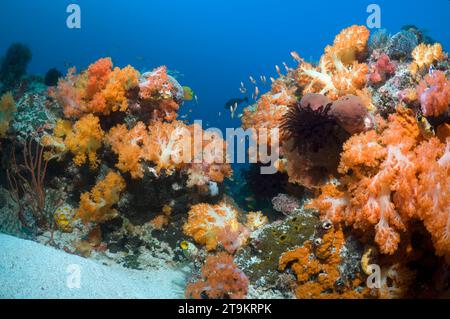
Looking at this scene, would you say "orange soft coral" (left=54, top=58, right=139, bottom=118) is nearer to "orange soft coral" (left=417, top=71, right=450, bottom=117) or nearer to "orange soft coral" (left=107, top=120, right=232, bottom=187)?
"orange soft coral" (left=107, top=120, right=232, bottom=187)

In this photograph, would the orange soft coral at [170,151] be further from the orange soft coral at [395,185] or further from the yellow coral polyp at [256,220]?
the orange soft coral at [395,185]

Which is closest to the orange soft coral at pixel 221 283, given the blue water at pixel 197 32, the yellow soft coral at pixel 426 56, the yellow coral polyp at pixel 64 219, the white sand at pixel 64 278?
the white sand at pixel 64 278

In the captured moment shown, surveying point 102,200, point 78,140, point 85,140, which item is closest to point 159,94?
point 85,140


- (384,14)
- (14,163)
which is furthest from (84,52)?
(14,163)

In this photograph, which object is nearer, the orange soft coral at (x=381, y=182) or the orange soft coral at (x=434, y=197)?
the orange soft coral at (x=434, y=197)

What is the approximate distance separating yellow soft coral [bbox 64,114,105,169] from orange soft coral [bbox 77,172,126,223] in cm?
65

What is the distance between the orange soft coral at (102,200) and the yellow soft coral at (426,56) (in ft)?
18.2

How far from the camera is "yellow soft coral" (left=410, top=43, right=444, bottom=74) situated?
15.6ft

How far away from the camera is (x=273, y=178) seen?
6305mm

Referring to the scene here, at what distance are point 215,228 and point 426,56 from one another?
173 inches

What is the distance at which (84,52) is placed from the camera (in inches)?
3524

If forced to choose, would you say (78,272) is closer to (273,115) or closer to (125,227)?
(125,227)

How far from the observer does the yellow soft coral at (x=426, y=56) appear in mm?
4750

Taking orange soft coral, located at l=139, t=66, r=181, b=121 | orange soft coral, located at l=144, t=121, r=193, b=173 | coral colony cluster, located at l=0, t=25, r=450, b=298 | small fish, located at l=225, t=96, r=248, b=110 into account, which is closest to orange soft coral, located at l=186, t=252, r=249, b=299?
coral colony cluster, located at l=0, t=25, r=450, b=298
